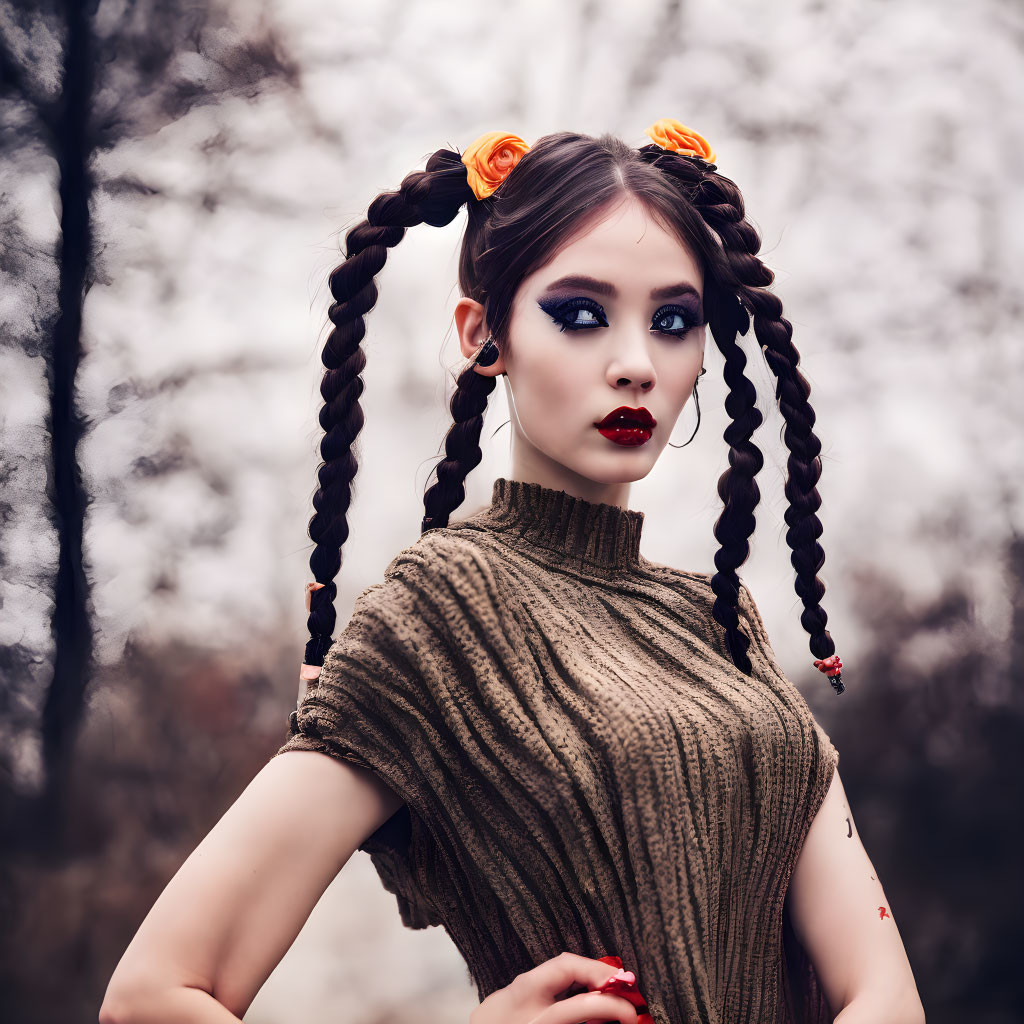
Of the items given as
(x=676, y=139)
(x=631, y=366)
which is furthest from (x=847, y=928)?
(x=676, y=139)

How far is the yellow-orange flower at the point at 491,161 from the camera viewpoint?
1225 mm

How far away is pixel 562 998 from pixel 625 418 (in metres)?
0.60

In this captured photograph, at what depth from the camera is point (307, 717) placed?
1.01 metres

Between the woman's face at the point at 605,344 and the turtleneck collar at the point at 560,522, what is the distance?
2.0 inches

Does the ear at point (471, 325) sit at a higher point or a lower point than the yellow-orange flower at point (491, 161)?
lower

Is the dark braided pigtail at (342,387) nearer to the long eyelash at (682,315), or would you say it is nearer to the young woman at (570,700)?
the young woman at (570,700)

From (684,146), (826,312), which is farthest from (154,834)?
→ (826,312)

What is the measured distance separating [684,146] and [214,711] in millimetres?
1247

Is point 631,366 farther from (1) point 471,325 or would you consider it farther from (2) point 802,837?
(2) point 802,837

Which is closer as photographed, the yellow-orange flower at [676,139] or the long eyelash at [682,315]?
the long eyelash at [682,315]

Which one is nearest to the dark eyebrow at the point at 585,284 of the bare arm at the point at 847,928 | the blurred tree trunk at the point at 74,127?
the bare arm at the point at 847,928

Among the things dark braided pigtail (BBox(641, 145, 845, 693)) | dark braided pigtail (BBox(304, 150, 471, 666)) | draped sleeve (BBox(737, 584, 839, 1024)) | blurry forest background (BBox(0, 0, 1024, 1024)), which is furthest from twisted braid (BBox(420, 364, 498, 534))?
blurry forest background (BBox(0, 0, 1024, 1024))

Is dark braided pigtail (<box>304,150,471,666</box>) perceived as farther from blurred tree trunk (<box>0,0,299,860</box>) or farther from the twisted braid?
blurred tree trunk (<box>0,0,299,860</box>)

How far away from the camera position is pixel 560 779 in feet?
3.23
